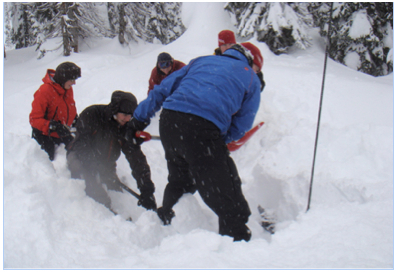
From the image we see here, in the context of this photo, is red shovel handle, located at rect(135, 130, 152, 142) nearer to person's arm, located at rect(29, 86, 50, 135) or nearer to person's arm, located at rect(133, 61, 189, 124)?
person's arm, located at rect(133, 61, 189, 124)

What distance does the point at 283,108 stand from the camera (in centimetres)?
494

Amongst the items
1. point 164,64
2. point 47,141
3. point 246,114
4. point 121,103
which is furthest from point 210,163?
point 164,64

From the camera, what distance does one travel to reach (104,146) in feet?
9.47

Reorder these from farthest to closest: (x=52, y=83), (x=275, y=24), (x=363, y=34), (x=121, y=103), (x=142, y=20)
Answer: (x=142, y=20) → (x=363, y=34) → (x=275, y=24) → (x=52, y=83) → (x=121, y=103)

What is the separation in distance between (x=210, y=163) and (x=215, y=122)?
0.30 meters

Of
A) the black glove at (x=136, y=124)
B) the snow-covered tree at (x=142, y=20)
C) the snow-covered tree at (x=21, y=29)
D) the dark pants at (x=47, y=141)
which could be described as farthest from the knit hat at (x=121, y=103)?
the snow-covered tree at (x=21, y=29)

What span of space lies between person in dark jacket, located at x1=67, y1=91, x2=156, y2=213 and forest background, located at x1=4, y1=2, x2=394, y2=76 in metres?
8.40

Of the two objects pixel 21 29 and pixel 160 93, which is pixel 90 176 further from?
pixel 21 29

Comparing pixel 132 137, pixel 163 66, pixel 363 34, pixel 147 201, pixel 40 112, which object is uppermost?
pixel 363 34

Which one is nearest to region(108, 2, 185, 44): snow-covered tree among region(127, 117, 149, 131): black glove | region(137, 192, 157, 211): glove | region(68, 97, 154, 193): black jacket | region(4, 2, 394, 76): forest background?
region(4, 2, 394, 76): forest background

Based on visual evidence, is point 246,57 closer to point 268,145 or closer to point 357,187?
point 357,187

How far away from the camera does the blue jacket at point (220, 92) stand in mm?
1867

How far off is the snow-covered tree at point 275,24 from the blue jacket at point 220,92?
27.8ft

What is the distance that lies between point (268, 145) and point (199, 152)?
2532mm
